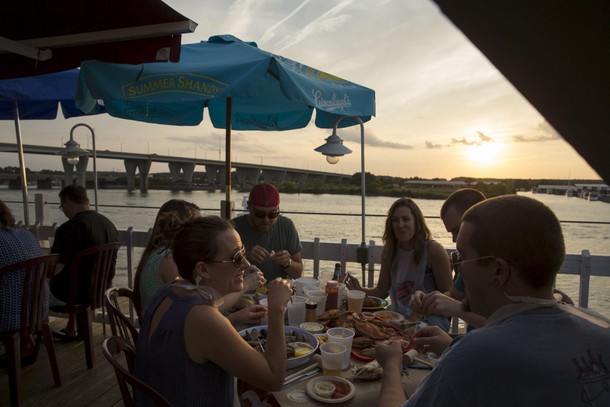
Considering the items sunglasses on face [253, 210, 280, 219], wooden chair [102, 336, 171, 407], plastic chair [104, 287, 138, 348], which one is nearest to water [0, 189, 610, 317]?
sunglasses on face [253, 210, 280, 219]

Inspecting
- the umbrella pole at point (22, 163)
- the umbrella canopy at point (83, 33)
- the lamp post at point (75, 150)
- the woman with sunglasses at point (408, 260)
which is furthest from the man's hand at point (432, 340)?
the umbrella pole at point (22, 163)

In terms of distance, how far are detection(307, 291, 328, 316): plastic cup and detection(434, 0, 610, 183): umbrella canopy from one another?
1985 mm

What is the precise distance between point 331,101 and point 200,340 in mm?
2501

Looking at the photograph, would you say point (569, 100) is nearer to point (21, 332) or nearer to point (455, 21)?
point (455, 21)

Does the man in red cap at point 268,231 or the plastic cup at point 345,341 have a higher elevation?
the man in red cap at point 268,231

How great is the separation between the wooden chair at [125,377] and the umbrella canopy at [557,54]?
1556mm

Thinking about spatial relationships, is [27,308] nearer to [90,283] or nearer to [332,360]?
[90,283]

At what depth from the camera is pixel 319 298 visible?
2.51m

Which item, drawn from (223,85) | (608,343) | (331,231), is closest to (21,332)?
(223,85)

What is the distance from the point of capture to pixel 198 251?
1.82 meters

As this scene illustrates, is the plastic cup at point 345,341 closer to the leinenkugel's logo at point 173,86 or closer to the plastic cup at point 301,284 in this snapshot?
the plastic cup at point 301,284

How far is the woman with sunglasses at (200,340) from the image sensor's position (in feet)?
4.99

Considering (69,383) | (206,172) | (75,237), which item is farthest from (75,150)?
(206,172)

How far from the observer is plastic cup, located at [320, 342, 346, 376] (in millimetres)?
1677
